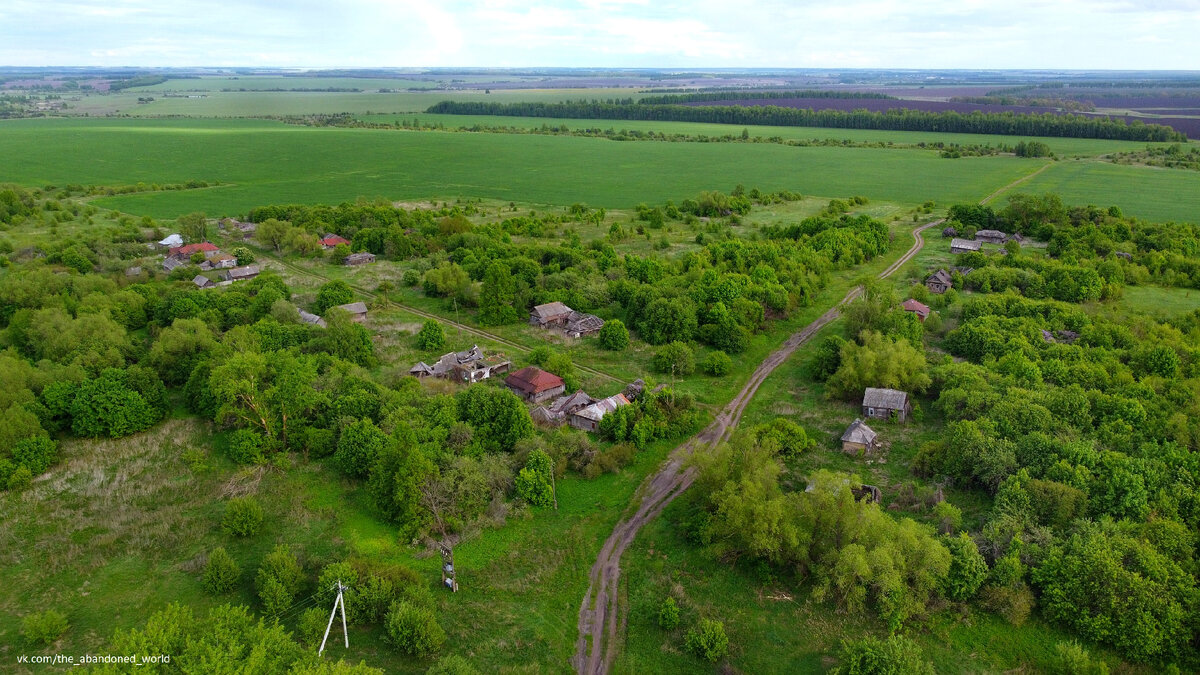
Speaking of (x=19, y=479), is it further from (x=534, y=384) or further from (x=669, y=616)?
Answer: (x=669, y=616)

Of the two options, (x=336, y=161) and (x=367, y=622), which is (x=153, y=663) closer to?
(x=367, y=622)

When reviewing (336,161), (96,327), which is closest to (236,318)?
(96,327)

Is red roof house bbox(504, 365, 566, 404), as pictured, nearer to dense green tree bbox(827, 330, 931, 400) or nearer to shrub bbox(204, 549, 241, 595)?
dense green tree bbox(827, 330, 931, 400)

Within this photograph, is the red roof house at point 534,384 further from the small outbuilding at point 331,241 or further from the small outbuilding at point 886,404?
the small outbuilding at point 331,241

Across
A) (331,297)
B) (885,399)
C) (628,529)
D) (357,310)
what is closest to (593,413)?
(628,529)

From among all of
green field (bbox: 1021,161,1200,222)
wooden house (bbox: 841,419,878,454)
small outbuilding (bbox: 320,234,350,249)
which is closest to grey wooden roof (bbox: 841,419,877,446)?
wooden house (bbox: 841,419,878,454)

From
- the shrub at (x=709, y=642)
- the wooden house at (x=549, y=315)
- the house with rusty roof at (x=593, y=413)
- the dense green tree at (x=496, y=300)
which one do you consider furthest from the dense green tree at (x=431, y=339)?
the shrub at (x=709, y=642)
